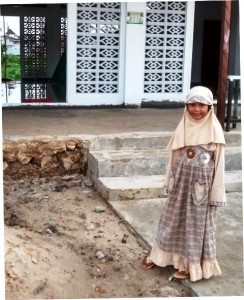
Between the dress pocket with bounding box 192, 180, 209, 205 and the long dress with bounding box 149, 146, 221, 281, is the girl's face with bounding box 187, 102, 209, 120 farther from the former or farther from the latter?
the dress pocket with bounding box 192, 180, 209, 205

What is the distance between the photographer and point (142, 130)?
6824mm

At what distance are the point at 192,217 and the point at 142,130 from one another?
11.2 ft

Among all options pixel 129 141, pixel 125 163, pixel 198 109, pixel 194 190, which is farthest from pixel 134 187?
pixel 198 109

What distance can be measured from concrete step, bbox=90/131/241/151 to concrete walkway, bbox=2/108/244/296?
168mm

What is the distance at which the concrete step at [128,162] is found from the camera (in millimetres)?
5875

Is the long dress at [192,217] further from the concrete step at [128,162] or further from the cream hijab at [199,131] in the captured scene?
the concrete step at [128,162]

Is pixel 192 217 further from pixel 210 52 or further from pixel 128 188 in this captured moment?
pixel 210 52

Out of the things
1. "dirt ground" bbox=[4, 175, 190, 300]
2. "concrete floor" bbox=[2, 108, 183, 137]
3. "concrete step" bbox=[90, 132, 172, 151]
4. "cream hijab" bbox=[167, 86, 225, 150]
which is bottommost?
"dirt ground" bbox=[4, 175, 190, 300]

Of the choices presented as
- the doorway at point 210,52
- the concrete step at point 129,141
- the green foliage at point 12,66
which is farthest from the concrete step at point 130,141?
the green foliage at point 12,66

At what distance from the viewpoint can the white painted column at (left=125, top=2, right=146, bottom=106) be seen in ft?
27.5

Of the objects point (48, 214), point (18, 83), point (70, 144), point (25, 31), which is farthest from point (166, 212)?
point (25, 31)

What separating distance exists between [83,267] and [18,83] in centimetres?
1117

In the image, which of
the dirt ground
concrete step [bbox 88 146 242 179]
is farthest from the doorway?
the dirt ground

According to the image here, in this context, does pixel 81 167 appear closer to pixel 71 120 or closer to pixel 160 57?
pixel 71 120
